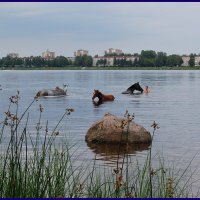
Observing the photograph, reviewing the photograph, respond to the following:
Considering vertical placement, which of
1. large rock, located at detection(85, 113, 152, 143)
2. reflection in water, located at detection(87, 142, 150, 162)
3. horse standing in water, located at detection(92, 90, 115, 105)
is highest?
large rock, located at detection(85, 113, 152, 143)

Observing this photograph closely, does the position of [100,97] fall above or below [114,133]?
below

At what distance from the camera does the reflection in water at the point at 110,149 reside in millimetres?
20462

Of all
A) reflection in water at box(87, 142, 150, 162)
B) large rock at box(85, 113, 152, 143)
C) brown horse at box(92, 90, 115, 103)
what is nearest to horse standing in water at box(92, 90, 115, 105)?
brown horse at box(92, 90, 115, 103)

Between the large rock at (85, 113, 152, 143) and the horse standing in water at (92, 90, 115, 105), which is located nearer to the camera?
the large rock at (85, 113, 152, 143)

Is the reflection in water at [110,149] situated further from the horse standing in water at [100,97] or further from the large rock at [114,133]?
the horse standing in water at [100,97]

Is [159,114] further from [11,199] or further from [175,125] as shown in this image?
[11,199]

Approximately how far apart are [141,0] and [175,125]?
25.4 metres

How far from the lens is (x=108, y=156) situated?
20.5 metres

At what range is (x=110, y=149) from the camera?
22156 millimetres

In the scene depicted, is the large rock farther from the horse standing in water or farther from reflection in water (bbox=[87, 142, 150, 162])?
the horse standing in water

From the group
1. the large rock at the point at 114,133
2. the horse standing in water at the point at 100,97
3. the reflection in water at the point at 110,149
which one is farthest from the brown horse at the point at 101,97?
the reflection in water at the point at 110,149

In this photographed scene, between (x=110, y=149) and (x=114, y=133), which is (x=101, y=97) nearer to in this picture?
(x=114, y=133)

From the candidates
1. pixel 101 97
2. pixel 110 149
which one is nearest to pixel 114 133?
pixel 110 149

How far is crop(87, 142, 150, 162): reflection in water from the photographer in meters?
20.5
